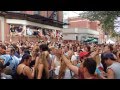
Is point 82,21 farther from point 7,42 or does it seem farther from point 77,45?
point 7,42

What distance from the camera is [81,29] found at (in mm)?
4469

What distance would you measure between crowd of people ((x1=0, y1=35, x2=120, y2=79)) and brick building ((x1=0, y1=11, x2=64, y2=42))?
9.2 inches

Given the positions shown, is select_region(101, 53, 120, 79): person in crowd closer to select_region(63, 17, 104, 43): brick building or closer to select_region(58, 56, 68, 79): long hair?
select_region(58, 56, 68, 79): long hair

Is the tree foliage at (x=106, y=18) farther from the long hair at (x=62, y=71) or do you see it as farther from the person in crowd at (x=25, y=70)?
the person in crowd at (x=25, y=70)

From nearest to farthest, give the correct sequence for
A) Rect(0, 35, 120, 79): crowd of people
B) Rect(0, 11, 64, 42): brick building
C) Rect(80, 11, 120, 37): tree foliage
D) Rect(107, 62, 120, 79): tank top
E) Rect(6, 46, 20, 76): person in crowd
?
Rect(107, 62, 120, 79): tank top → Rect(0, 35, 120, 79): crowd of people → Rect(6, 46, 20, 76): person in crowd → Rect(80, 11, 120, 37): tree foliage → Rect(0, 11, 64, 42): brick building

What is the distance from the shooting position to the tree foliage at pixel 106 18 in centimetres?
404

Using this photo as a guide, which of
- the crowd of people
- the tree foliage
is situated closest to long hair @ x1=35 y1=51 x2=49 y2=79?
the crowd of people

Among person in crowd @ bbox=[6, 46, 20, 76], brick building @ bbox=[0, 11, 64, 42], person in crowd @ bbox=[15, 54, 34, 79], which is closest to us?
person in crowd @ bbox=[15, 54, 34, 79]

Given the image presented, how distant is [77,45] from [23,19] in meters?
1.02

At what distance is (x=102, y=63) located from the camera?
3615mm

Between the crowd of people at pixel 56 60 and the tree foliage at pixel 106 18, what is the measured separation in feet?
1.08

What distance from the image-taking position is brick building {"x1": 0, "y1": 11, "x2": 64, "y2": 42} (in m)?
4.24

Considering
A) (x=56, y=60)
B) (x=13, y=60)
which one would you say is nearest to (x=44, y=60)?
(x=56, y=60)

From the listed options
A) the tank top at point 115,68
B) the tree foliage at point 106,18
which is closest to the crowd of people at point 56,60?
the tank top at point 115,68
